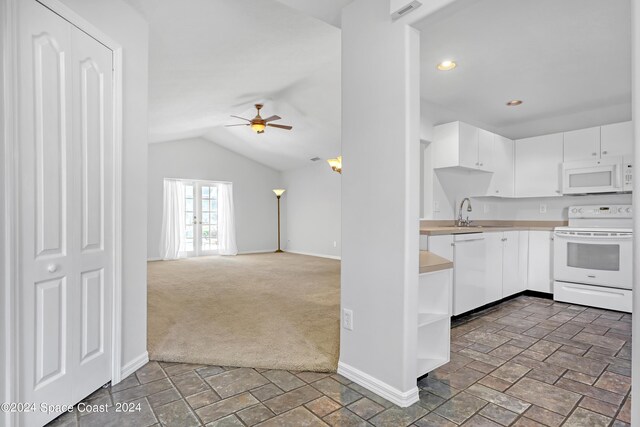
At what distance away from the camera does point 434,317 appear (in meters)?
2.13

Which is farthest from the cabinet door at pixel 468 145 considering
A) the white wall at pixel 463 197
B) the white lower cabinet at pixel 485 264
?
the white lower cabinet at pixel 485 264

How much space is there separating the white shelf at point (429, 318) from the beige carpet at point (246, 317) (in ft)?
2.24

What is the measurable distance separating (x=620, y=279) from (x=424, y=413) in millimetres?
3252

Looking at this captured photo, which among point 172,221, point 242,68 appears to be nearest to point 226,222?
point 172,221

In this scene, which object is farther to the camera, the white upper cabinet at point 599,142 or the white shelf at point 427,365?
the white upper cabinet at point 599,142

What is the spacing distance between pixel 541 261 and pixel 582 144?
4.97ft

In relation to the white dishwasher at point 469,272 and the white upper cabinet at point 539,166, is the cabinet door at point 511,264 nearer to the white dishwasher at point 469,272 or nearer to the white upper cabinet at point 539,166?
the white dishwasher at point 469,272

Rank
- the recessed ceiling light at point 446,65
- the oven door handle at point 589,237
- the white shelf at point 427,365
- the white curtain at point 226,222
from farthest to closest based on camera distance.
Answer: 1. the white curtain at point 226,222
2. the oven door handle at point 589,237
3. the recessed ceiling light at point 446,65
4. the white shelf at point 427,365

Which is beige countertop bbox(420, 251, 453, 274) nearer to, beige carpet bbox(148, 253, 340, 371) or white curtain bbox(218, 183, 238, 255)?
beige carpet bbox(148, 253, 340, 371)

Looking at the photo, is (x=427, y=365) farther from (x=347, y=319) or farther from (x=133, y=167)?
(x=133, y=167)

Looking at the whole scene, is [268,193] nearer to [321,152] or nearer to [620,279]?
[321,152]

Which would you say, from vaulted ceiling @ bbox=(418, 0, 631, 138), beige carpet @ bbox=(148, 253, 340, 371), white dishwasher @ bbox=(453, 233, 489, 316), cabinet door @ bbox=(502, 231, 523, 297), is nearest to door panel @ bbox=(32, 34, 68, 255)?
beige carpet @ bbox=(148, 253, 340, 371)

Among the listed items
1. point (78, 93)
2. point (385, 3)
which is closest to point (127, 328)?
point (78, 93)

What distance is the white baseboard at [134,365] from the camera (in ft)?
7.03
